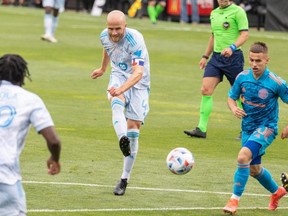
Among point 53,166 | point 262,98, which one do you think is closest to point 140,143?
point 262,98

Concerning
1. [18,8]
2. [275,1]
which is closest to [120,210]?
[275,1]

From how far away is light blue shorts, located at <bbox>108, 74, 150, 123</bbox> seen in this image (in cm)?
1255

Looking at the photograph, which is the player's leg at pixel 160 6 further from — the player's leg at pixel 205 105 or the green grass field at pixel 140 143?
the player's leg at pixel 205 105

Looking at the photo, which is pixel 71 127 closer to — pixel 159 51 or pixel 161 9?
pixel 159 51

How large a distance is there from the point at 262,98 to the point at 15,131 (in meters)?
3.90

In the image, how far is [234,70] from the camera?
55.8 ft

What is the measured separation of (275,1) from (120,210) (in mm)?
29054

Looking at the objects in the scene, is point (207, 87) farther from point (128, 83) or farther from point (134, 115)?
point (128, 83)

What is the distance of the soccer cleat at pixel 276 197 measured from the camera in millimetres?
11422

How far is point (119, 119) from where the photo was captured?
12.1 meters

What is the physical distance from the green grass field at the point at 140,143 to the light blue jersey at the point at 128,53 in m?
1.38

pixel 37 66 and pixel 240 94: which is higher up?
pixel 240 94

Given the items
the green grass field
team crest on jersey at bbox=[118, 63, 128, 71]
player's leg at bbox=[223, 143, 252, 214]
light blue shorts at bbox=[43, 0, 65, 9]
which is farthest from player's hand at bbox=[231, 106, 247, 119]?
light blue shorts at bbox=[43, 0, 65, 9]

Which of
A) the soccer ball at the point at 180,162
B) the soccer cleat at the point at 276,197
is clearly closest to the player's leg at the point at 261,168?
the soccer cleat at the point at 276,197
